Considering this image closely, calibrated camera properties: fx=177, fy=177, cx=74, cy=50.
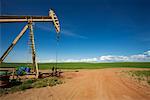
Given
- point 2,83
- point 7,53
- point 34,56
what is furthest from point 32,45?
point 2,83

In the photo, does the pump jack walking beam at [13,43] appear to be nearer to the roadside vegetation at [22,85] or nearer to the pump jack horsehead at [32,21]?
the pump jack horsehead at [32,21]

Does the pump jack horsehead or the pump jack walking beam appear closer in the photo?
the pump jack walking beam

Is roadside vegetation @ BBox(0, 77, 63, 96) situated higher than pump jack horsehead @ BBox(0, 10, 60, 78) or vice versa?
pump jack horsehead @ BBox(0, 10, 60, 78)

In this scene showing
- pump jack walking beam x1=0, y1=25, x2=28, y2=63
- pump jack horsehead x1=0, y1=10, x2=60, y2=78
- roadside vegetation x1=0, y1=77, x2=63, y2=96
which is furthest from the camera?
pump jack horsehead x1=0, y1=10, x2=60, y2=78

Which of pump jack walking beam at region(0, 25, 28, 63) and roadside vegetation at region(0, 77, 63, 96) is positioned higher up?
pump jack walking beam at region(0, 25, 28, 63)

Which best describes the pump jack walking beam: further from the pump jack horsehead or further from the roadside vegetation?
the roadside vegetation

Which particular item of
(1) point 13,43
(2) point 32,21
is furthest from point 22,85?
(2) point 32,21

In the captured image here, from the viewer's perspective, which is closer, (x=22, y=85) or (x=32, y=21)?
(x=22, y=85)

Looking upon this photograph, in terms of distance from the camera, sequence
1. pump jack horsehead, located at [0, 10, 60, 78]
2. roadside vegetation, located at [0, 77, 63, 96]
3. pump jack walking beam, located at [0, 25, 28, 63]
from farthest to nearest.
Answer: pump jack horsehead, located at [0, 10, 60, 78] < pump jack walking beam, located at [0, 25, 28, 63] < roadside vegetation, located at [0, 77, 63, 96]

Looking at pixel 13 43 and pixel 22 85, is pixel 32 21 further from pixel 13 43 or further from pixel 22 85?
pixel 22 85

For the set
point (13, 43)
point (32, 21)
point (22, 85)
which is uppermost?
point (32, 21)

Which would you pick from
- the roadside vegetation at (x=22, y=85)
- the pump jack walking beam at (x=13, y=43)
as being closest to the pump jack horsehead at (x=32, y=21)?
the pump jack walking beam at (x=13, y=43)

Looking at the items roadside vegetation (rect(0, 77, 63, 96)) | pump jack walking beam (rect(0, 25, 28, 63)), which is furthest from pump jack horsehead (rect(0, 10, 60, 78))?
roadside vegetation (rect(0, 77, 63, 96))

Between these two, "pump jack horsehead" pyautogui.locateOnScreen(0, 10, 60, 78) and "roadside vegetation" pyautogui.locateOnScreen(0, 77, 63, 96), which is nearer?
"roadside vegetation" pyautogui.locateOnScreen(0, 77, 63, 96)
